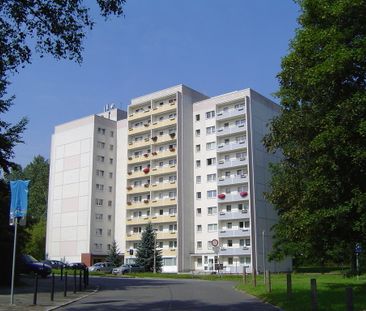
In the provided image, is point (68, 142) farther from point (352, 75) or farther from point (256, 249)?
point (352, 75)

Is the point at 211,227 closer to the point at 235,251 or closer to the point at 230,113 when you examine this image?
the point at 235,251

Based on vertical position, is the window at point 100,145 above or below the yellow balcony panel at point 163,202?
above

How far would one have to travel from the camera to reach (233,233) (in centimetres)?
7369

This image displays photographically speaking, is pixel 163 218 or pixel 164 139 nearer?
pixel 163 218

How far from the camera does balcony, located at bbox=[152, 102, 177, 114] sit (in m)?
83.6

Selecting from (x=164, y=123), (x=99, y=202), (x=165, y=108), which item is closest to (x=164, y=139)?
(x=164, y=123)

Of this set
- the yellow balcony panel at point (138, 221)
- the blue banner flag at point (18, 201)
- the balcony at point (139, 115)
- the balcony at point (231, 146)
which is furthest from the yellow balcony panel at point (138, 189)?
the blue banner flag at point (18, 201)

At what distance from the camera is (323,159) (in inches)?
587

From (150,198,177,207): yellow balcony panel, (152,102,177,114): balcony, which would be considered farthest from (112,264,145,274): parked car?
(152,102,177,114): balcony

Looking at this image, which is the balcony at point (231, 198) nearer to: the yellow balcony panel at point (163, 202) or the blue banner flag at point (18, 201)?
the yellow balcony panel at point (163, 202)

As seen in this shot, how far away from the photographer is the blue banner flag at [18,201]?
17.9 meters

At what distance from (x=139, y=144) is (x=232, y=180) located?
19506 millimetres

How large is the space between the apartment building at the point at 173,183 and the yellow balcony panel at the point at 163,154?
0.56 feet

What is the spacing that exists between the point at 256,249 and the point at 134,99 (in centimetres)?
3584
